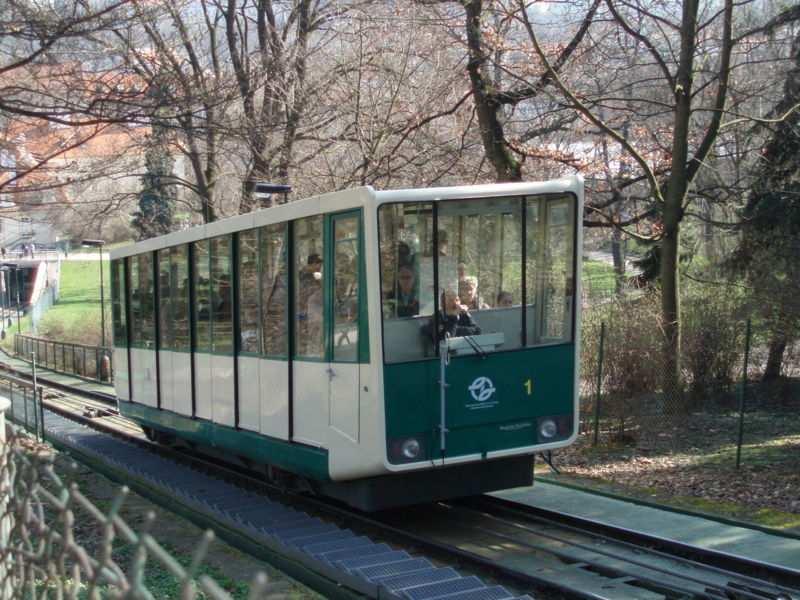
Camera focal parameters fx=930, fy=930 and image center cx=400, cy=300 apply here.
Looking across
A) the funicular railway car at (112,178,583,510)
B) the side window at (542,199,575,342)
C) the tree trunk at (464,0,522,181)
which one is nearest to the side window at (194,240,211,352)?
the funicular railway car at (112,178,583,510)

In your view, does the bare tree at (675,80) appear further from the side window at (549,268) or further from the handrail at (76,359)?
the handrail at (76,359)

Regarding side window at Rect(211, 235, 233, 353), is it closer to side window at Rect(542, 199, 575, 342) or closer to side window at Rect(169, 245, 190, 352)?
side window at Rect(169, 245, 190, 352)

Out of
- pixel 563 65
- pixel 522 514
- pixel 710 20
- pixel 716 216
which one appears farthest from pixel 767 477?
pixel 716 216

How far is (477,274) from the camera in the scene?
886cm

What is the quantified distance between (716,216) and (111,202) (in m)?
15.6

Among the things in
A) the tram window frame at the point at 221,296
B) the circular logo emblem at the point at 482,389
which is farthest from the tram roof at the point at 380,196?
the circular logo emblem at the point at 482,389

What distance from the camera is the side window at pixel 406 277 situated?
329 inches

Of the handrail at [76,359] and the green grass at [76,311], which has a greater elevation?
the green grass at [76,311]

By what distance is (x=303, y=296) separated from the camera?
936 cm

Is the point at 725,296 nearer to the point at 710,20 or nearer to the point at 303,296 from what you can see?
the point at 710,20

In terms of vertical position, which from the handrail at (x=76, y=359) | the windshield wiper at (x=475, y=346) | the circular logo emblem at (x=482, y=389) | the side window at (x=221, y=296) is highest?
the side window at (x=221, y=296)

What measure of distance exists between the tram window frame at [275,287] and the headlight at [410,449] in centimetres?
183

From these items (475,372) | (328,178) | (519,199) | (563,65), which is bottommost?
(475,372)

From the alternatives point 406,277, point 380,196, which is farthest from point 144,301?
point 380,196
